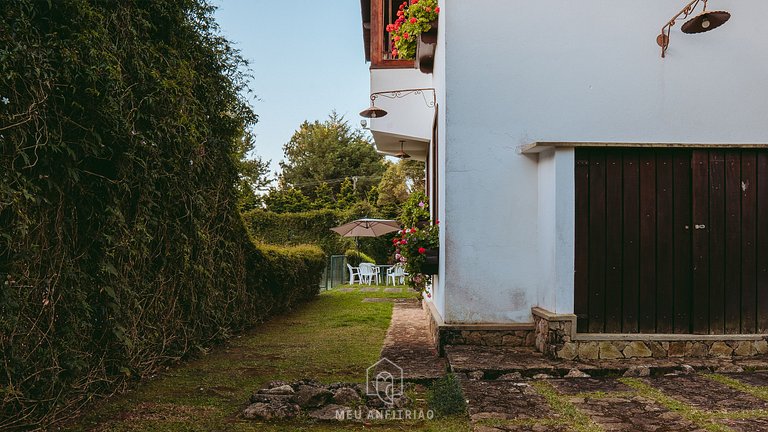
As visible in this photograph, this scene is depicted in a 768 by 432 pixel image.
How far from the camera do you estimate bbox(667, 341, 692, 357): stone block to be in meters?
5.61

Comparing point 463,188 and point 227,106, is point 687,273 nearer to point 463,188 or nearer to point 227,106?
point 463,188

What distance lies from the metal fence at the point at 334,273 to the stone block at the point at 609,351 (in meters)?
11.9

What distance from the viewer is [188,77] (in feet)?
18.6

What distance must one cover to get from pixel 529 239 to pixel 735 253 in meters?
1.96

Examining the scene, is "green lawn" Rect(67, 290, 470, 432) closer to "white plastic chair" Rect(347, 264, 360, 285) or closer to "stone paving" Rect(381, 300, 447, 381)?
"stone paving" Rect(381, 300, 447, 381)

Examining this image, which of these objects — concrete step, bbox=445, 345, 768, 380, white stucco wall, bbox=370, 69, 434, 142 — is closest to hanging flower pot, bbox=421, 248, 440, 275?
concrete step, bbox=445, 345, 768, 380

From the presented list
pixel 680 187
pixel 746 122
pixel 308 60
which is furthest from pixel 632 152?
pixel 308 60

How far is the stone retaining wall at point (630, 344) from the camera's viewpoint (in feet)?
18.0

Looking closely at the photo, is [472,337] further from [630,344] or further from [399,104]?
[399,104]

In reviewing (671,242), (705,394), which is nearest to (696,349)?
(671,242)

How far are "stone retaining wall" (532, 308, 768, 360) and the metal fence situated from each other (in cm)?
1183

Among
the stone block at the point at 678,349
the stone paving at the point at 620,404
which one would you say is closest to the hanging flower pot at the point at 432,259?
the stone paving at the point at 620,404

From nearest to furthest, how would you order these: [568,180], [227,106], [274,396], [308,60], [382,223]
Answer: [274,396], [568,180], [227,106], [382,223], [308,60]

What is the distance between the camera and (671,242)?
5746mm
